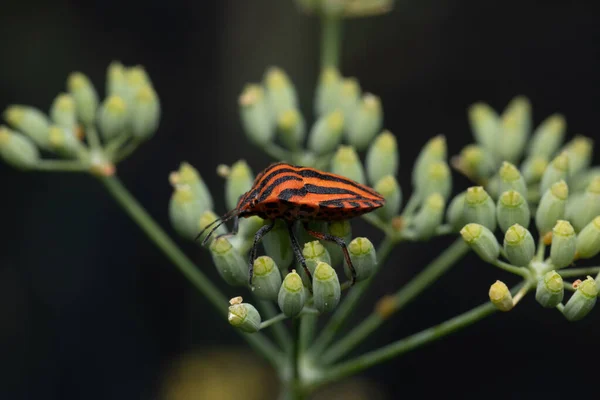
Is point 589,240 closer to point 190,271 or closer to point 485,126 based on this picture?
point 485,126

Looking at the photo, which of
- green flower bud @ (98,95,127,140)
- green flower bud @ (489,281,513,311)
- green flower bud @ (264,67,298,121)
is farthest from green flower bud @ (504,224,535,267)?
green flower bud @ (98,95,127,140)

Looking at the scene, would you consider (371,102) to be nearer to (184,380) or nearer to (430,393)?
(184,380)

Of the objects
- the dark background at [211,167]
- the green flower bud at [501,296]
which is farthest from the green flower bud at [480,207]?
the dark background at [211,167]

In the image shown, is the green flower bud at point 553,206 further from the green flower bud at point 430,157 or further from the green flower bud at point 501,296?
the green flower bud at point 430,157

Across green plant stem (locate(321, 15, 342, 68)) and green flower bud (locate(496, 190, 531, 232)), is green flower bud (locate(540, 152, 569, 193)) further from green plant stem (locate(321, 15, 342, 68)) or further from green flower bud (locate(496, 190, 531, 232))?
green plant stem (locate(321, 15, 342, 68))

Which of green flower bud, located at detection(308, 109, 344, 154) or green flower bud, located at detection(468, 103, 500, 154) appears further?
green flower bud, located at detection(468, 103, 500, 154)

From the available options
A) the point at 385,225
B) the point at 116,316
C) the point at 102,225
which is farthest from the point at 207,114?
the point at 385,225

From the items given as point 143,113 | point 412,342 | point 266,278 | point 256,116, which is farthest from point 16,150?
point 412,342
